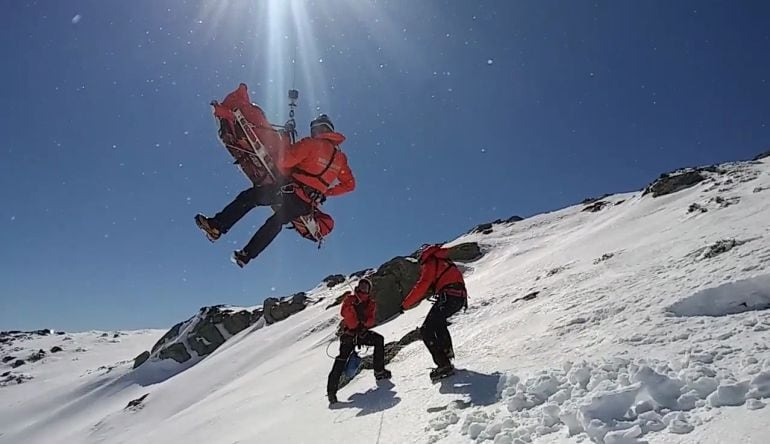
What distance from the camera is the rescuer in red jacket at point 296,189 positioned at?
568cm

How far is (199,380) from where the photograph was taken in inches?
906

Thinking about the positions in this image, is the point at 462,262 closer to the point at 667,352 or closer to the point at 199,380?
the point at 199,380

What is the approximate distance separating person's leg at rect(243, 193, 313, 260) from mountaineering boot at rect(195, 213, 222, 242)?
1.27ft

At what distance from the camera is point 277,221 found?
6207 millimetres

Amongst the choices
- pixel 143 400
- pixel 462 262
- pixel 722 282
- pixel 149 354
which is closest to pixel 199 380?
pixel 143 400

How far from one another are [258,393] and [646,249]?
31.9 ft

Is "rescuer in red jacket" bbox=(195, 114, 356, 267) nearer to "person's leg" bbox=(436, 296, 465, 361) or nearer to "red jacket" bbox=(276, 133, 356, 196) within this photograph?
"red jacket" bbox=(276, 133, 356, 196)

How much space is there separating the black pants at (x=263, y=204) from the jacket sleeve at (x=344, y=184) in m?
0.35

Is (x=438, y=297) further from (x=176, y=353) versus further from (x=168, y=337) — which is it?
(x=168, y=337)

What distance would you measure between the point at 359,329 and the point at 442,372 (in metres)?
2.03

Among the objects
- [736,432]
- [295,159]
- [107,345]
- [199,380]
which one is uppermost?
[107,345]

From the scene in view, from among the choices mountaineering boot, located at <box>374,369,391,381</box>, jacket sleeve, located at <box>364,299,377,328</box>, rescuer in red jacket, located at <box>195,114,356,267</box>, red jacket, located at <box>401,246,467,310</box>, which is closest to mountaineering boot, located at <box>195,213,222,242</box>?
rescuer in red jacket, located at <box>195,114,356,267</box>

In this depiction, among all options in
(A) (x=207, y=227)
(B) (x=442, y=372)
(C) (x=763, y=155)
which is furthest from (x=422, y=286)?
(C) (x=763, y=155)

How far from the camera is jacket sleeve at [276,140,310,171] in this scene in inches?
221
